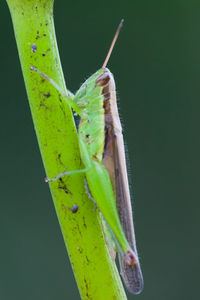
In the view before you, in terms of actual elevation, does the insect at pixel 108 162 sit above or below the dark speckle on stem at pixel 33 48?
below

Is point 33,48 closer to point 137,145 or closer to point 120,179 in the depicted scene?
point 120,179

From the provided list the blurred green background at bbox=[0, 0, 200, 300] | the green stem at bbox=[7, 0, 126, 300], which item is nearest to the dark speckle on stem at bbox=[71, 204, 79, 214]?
the green stem at bbox=[7, 0, 126, 300]

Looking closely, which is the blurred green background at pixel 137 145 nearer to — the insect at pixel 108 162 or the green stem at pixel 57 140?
the insect at pixel 108 162

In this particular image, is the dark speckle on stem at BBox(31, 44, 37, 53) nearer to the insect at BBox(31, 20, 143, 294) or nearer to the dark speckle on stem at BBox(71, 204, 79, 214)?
the insect at BBox(31, 20, 143, 294)

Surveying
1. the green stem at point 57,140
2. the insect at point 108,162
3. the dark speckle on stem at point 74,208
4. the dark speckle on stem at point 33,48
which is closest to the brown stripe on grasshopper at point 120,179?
the insect at point 108,162

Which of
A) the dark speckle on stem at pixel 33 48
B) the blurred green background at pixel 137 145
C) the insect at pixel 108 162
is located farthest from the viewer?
the blurred green background at pixel 137 145

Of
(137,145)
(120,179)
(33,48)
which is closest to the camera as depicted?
(33,48)

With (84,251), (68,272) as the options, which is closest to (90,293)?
(84,251)

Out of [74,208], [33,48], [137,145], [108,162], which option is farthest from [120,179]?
[137,145]
